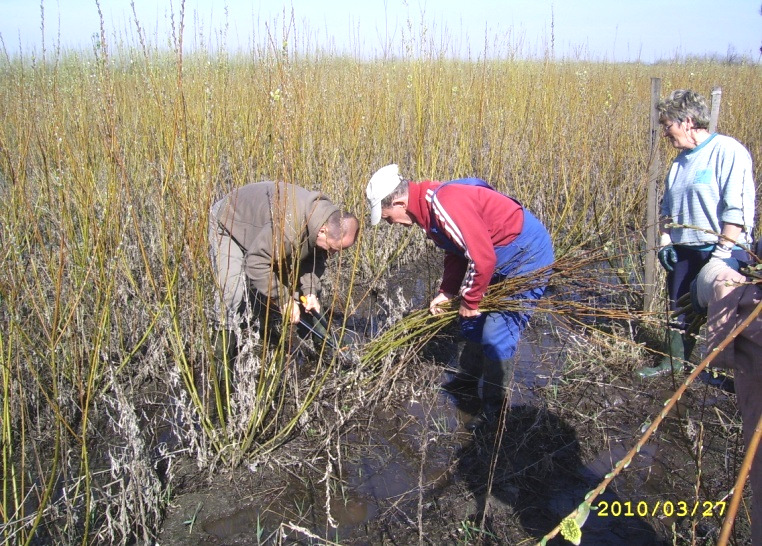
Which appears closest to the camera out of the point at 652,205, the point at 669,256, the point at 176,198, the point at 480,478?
the point at 176,198

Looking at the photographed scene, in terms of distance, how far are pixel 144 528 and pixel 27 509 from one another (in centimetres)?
62

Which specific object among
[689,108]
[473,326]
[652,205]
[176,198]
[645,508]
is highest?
[689,108]

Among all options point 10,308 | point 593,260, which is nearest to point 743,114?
point 593,260

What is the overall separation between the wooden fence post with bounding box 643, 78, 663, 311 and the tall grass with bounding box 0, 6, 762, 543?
0.42 ft

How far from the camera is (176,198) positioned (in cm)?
187

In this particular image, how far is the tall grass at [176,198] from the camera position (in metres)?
1.93

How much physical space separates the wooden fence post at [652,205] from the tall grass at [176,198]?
0.42ft

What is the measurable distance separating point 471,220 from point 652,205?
1667 mm

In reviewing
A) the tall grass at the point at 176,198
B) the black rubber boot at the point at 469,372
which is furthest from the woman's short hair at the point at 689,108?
the black rubber boot at the point at 469,372

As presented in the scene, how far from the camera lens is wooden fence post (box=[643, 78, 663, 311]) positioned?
10.4 feet

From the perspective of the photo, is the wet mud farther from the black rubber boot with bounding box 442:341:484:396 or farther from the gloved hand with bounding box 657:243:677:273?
the gloved hand with bounding box 657:243:677:273

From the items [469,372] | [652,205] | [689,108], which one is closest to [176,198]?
[469,372]

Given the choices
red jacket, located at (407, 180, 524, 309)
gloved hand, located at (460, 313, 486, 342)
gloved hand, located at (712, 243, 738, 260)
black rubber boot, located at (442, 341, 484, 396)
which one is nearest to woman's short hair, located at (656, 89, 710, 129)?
gloved hand, located at (712, 243, 738, 260)

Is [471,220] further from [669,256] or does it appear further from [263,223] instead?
[669,256]
